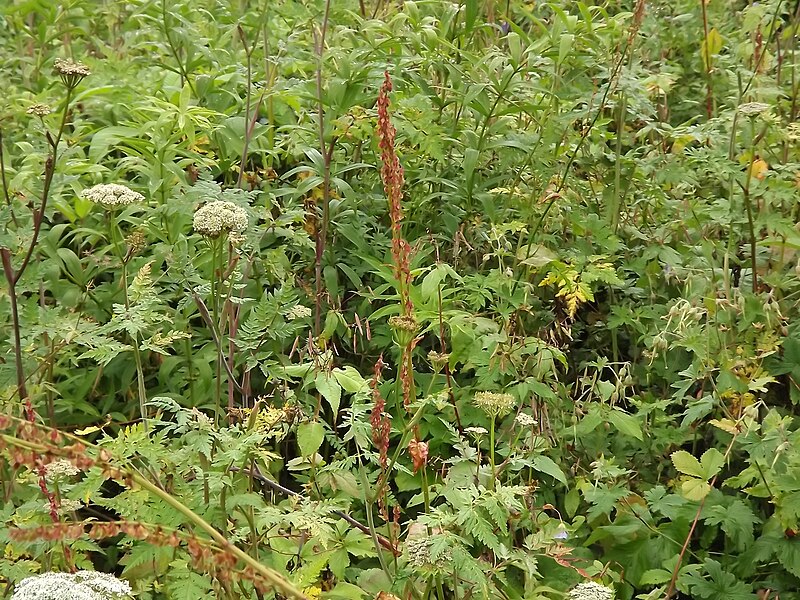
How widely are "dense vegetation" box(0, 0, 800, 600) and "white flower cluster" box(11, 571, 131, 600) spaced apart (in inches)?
0.4

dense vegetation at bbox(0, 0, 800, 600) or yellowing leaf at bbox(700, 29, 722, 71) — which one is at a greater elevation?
yellowing leaf at bbox(700, 29, 722, 71)

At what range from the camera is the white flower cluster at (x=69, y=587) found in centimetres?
158

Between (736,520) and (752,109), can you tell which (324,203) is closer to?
(752,109)

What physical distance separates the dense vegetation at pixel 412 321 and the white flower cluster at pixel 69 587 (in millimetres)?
11

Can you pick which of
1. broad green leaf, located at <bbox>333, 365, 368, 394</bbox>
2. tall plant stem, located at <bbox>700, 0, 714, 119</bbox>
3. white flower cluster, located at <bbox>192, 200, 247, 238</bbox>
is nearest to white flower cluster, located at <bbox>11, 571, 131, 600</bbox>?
broad green leaf, located at <bbox>333, 365, 368, 394</bbox>

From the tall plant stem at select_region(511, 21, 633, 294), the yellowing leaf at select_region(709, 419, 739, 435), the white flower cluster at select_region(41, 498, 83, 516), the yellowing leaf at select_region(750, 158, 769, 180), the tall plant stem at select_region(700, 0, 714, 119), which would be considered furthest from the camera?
the tall plant stem at select_region(700, 0, 714, 119)

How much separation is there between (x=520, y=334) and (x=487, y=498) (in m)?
1.06

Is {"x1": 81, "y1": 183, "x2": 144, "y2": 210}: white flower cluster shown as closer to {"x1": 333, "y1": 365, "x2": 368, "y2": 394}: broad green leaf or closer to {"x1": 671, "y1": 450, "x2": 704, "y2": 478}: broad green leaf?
{"x1": 333, "y1": 365, "x2": 368, "y2": 394}: broad green leaf

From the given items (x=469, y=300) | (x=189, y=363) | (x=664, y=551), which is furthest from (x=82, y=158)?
(x=664, y=551)

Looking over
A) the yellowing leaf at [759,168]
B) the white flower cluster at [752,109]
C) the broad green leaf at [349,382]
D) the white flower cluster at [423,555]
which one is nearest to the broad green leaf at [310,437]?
the broad green leaf at [349,382]

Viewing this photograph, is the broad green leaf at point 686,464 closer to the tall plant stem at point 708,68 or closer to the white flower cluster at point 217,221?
the white flower cluster at point 217,221

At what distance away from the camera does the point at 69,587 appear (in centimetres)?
160

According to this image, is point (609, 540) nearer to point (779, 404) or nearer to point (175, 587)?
point (779, 404)

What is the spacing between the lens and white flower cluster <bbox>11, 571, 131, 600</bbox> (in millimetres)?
1579
